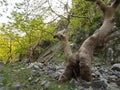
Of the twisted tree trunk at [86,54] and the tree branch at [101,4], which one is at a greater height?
the tree branch at [101,4]

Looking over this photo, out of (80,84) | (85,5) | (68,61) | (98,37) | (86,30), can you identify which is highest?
(85,5)

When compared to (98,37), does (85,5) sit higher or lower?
higher

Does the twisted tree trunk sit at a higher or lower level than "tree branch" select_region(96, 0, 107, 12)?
lower

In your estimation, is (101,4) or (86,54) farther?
(101,4)

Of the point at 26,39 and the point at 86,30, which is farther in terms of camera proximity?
the point at 26,39

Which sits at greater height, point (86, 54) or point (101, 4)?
point (101, 4)

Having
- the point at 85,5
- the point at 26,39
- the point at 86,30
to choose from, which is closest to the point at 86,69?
the point at 85,5

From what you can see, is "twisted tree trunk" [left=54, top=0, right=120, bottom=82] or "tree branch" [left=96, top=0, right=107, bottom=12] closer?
"twisted tree trunk" [left=54, top=0, right=120, bottom=82]

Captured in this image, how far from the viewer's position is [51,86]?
489 inches

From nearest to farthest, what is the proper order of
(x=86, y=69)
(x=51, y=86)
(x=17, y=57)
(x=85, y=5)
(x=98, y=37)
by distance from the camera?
(x=51, y=86)
(x=86, y=69)
(x=98, y=37)
(x=85, y=5)
(x=17, y=57)

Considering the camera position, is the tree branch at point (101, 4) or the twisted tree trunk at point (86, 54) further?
the tree branch at point (101, 4)

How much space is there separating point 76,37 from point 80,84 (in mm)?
23966

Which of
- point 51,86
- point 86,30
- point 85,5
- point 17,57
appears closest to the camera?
point 51,86

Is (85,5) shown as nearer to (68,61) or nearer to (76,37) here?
(76,37)
